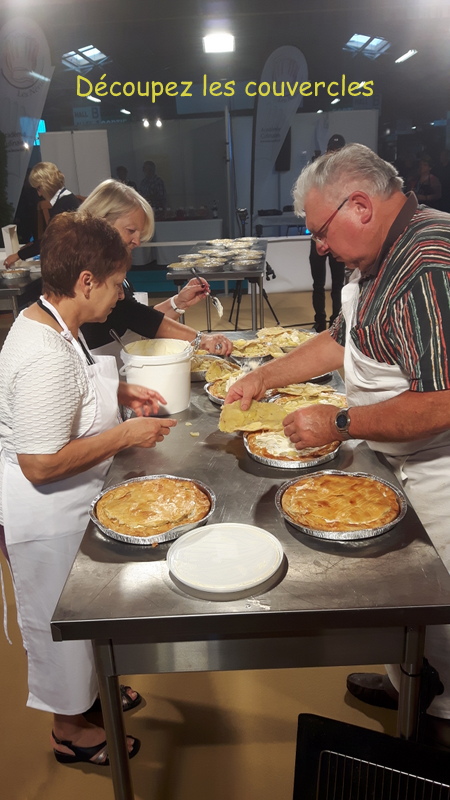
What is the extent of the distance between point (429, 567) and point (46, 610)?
3.97ft

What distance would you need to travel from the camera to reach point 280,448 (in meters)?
1.87

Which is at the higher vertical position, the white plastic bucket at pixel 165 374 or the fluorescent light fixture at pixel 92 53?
the fluorescent light fixture at pixel 92 53

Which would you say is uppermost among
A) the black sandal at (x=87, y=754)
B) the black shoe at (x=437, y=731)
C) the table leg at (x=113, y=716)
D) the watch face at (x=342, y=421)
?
the watch face at (x=342, y=421)

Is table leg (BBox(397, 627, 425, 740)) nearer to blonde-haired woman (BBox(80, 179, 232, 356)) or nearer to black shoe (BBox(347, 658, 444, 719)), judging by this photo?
black shoe (BBox(347, 658, 444, 719))

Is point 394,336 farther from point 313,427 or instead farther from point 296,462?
point 296,462

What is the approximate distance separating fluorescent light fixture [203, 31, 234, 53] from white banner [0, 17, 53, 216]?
8.94 feet

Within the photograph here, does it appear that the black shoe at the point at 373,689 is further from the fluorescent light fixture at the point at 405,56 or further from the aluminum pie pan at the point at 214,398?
the fluorescent light fixture at the point at 405,56

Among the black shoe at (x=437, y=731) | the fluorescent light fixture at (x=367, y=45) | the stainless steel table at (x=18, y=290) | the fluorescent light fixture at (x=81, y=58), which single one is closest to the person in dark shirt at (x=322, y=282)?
the fluorescent light fixture at (x=367, y=45)

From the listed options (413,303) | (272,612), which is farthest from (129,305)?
(272,612)

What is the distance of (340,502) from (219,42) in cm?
1001

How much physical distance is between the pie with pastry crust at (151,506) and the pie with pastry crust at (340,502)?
9.8 inches

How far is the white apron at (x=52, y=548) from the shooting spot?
1732mm

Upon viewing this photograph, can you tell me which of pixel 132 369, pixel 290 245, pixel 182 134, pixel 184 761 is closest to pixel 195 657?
pixel 184 761

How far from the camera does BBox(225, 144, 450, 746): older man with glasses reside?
153 centimetres
